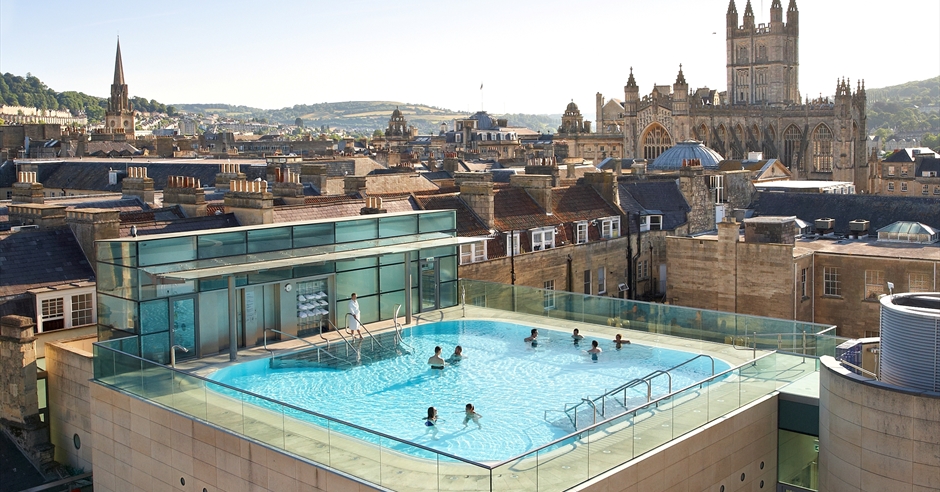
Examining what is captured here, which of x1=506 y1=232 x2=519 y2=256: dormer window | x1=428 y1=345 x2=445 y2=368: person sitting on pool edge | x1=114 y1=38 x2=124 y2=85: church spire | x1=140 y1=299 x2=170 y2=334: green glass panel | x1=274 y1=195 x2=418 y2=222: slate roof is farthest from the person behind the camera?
x1=114 y1=38 x2=124 y2=85: church spire

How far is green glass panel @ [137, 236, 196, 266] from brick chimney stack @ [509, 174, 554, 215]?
752 inches

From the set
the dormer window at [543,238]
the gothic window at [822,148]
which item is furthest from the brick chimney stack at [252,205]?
the gothic window at [822,148]

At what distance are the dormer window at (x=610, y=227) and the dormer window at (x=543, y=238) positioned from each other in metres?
3.74

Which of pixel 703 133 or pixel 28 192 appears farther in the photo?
pixel 703 133

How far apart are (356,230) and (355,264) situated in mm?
990

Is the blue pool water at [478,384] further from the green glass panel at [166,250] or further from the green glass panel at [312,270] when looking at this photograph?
the green glass panel at [166,250]

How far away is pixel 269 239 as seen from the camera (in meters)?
27.0

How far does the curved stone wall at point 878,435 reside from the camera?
746 inches

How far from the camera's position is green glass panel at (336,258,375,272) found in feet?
94.2

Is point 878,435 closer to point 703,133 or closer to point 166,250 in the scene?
point 166,250

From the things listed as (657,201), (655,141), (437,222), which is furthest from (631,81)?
(437,222)

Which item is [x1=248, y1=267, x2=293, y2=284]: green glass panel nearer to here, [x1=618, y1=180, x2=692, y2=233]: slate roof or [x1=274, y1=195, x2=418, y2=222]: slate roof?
[x1=274, y1=195, x2=418, y2=222]: slate roof

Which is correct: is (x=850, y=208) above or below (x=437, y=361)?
above

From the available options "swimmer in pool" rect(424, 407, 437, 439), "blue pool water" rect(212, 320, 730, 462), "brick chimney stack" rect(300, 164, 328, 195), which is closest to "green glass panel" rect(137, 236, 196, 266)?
"blue pool water" rect(212, 320, 730, 462)
